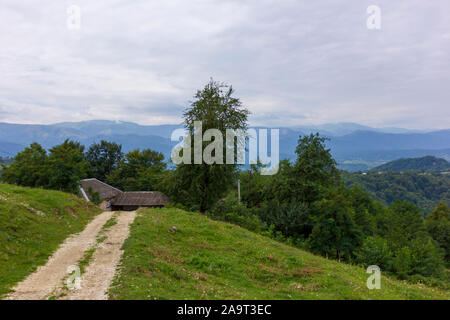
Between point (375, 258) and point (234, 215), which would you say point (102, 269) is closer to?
point (234, 215)

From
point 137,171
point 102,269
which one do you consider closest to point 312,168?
point 102,269

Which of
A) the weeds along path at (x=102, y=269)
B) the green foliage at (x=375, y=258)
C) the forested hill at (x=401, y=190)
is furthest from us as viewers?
the forested hill at (x=401, y=190)

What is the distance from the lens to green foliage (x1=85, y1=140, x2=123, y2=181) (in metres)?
77.9

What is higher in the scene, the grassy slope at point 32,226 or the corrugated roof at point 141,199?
the grassy slope at point 32,226

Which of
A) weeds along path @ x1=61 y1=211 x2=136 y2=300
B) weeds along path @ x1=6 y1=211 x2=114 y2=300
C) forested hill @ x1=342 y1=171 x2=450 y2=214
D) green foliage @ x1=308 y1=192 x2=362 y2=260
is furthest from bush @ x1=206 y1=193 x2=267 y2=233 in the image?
forested hill @ x1=342 y1=171 x2=450 y2=214

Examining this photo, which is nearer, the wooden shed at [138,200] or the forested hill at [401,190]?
the wooden shed at [138,200]

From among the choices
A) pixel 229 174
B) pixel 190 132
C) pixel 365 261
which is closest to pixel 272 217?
pixel 229 174

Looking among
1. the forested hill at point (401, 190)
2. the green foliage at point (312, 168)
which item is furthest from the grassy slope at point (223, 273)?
the forested hill at point (401, 190)

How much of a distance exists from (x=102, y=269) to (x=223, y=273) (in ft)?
17.7

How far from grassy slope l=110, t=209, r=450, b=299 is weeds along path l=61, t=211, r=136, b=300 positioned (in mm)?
399

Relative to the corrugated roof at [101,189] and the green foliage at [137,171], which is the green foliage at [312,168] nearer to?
the corrugated roof at [101,189]

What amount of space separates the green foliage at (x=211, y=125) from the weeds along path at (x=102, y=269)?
34.8ft

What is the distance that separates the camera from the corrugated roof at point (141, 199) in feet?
163
